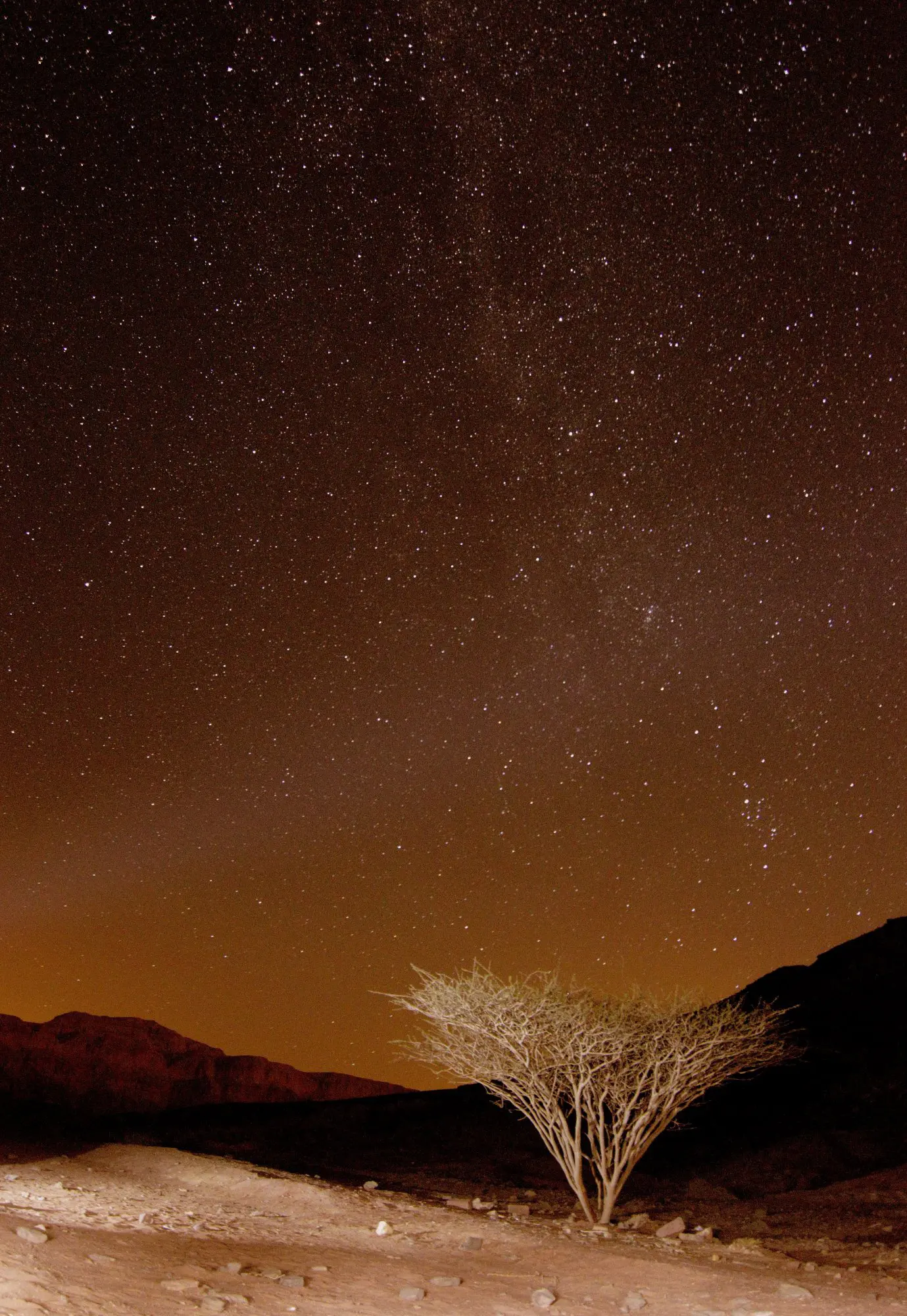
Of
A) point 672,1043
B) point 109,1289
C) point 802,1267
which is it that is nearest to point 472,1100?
point 672,1043

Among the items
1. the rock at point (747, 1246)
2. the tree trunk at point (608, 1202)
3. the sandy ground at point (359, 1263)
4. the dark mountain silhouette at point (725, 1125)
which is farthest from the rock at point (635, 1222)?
the dark mountain silhouette at point (725, 1125)

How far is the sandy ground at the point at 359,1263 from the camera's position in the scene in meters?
6.93

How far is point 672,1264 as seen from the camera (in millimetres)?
9898

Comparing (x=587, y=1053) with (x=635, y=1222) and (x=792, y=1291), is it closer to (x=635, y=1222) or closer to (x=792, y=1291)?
(x=635, y=1222)

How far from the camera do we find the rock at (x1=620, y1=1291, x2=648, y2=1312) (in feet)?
25.6

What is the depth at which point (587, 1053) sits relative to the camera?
14023mm

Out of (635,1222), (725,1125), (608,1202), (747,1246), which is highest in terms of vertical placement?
→ (608,1202)

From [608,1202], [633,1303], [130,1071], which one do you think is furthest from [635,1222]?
[130,1071]

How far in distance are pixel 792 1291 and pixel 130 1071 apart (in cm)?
10978

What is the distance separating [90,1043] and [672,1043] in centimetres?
10592

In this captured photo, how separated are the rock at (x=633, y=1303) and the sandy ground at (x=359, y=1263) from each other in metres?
0.04

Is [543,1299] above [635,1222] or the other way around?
above

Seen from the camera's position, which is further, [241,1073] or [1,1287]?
[241,1073]

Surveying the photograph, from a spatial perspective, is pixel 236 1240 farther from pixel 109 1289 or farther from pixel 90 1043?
pixel 90 1043
